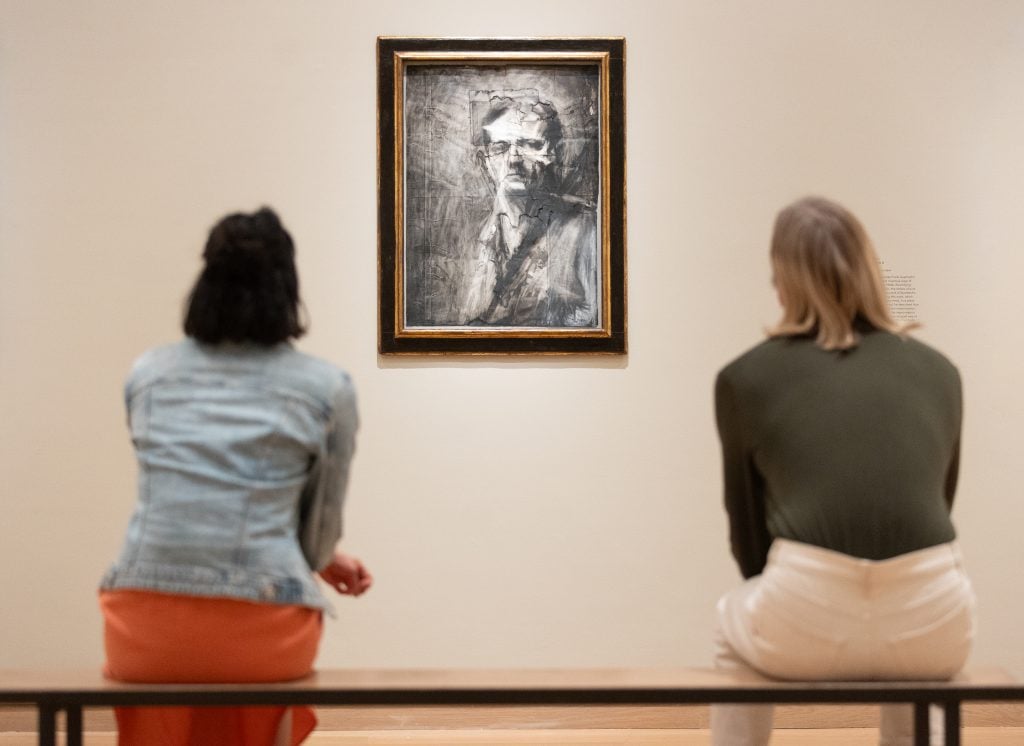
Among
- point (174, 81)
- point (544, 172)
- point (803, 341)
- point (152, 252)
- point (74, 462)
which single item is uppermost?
point (174, 81)

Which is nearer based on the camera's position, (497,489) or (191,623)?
(191,623)

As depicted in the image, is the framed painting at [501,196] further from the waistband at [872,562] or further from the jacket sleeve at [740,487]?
the waistband at [872,562]

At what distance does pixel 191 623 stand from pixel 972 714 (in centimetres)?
258

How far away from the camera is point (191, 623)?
186 cm

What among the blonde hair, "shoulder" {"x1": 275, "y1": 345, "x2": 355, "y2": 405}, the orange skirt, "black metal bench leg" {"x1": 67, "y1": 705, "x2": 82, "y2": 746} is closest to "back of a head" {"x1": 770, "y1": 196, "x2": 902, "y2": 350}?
the blonde hair

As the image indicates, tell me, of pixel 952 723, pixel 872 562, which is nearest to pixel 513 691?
pixel 872 562

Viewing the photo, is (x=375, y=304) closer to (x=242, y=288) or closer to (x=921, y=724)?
(x=242, y=288)

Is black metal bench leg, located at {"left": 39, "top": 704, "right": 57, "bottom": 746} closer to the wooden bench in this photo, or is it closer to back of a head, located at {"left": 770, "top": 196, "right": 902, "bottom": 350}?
the wooden bench

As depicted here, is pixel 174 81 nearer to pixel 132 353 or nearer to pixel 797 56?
pixel 132 353

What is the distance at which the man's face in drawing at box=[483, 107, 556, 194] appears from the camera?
3.35 meters

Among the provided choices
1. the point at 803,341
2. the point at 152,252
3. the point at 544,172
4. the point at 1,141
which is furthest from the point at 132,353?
the point at 803,341

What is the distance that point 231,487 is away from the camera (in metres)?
1.86

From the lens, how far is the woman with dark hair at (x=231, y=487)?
184 cm

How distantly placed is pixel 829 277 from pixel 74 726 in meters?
1.61
